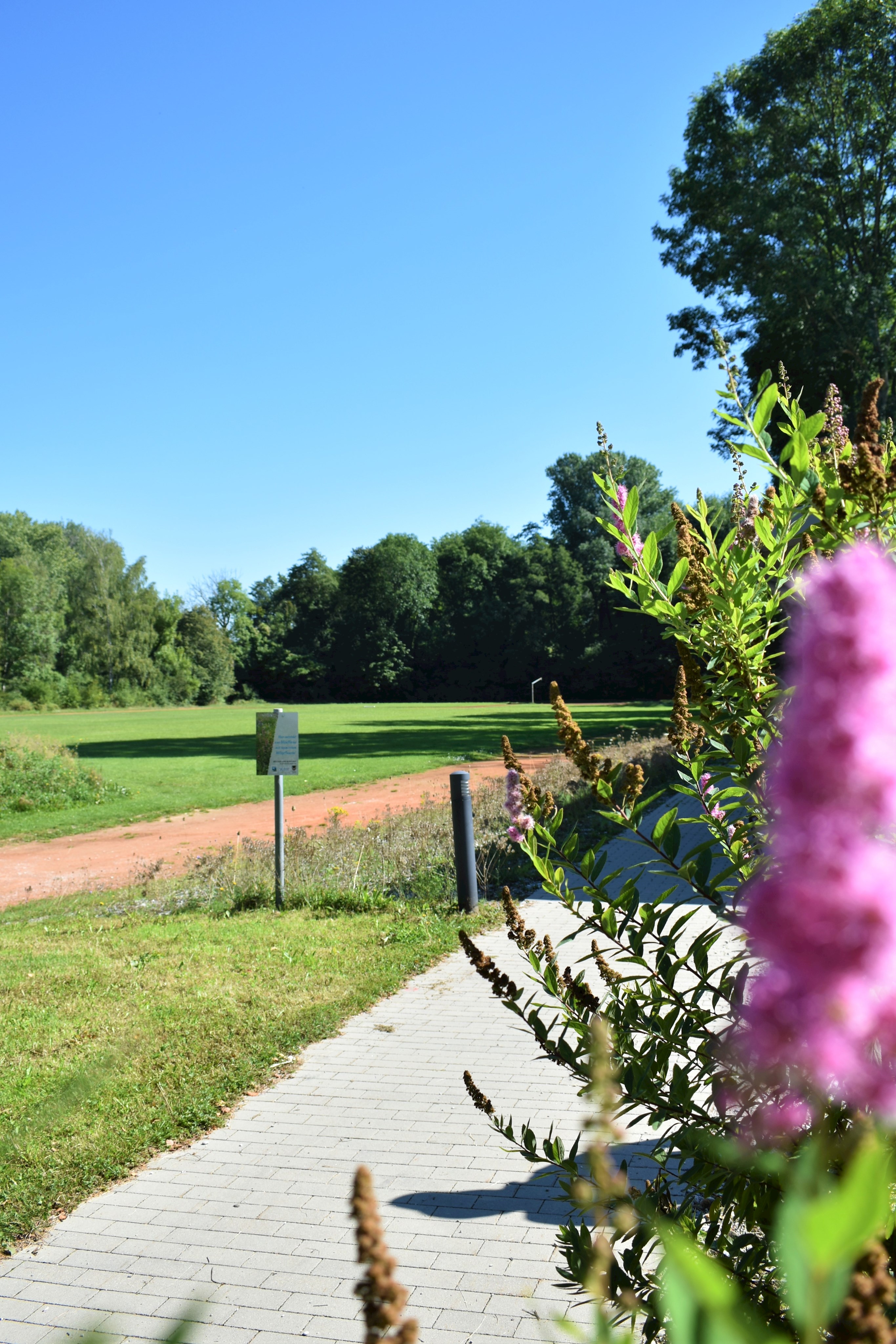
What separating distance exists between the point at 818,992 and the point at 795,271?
23804 millimetres

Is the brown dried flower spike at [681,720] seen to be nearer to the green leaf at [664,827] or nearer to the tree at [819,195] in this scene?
the green leaf at [664,827]

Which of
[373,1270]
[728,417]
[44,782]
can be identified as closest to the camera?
[373,1270]

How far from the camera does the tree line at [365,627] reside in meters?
64.2

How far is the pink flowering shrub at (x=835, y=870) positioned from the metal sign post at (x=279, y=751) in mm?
9070

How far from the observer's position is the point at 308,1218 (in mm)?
4027

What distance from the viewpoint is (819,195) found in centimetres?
2214

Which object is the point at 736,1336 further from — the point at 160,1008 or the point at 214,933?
the point at 214,933

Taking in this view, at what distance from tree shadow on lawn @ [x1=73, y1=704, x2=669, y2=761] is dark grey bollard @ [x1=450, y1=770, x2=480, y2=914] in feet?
50.4

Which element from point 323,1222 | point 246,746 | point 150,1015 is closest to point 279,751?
point 150,1015

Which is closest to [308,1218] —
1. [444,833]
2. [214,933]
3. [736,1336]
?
[736,1336]

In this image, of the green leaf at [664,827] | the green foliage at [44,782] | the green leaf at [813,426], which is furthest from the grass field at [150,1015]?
the green foliage at [44,782]

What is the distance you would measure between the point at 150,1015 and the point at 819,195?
2282 cm

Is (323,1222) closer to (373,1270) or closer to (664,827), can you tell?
(664,827)

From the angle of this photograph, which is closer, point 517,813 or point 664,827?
point 664,827
